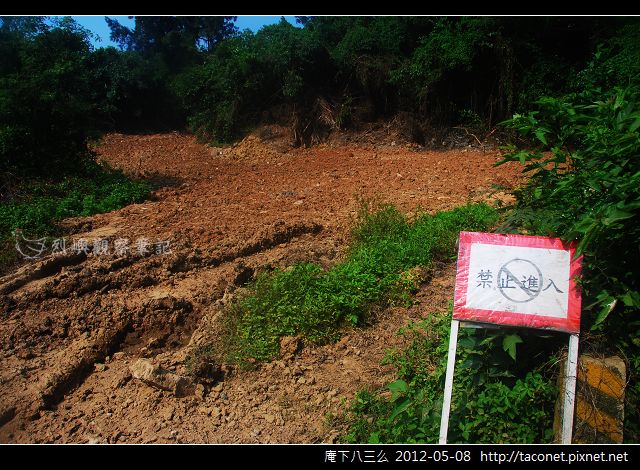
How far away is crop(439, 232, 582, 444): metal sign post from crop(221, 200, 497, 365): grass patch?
1427 mm

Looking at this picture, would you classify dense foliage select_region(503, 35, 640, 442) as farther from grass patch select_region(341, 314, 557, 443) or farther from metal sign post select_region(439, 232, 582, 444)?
grass patch select_region(341, 314, 557, 443)

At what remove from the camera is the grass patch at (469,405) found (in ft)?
9.18

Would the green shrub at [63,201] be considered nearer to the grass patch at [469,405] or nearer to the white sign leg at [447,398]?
the grass patch at [469,405]

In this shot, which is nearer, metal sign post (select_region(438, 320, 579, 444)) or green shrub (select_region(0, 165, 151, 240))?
metal sign post (select_region(438, 320, 579, 444))

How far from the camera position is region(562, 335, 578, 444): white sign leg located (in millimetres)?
2613

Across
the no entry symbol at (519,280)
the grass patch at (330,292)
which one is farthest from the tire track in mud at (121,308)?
the no entry symbol at (519,280)

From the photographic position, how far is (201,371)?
11.9 feet

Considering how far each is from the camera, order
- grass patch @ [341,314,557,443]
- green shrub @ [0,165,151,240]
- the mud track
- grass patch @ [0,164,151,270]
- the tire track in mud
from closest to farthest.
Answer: grass patch @ [341,314,557,443] → the mud track → the tire track in mud → grass patch @ [0,164,151,270] → green shrub @ [0,165,151,240]

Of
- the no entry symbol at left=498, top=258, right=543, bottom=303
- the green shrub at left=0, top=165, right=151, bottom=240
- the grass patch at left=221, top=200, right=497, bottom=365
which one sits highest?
the green shrub at left=0, top=165, right=151, bottom=240

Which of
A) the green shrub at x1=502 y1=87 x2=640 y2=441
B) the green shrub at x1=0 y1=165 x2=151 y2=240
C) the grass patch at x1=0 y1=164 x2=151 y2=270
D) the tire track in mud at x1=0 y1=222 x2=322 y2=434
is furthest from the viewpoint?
the green shrub at x1=0 y1=165 x2=151 y2=240

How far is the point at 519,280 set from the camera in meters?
2.69

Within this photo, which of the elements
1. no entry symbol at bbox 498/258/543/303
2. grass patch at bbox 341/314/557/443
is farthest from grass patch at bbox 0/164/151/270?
no entry symbol at bbox 498/258/543/303

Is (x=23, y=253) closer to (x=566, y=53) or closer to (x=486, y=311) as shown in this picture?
(x=486, y=311)

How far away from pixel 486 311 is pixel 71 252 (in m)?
4.15
